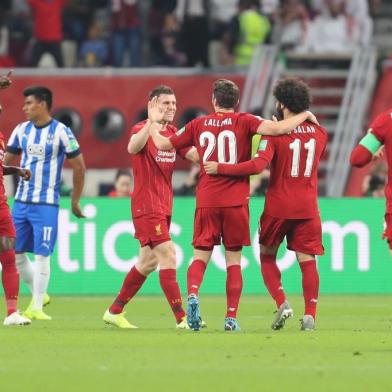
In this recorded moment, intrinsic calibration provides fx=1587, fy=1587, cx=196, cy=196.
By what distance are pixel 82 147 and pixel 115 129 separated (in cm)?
65

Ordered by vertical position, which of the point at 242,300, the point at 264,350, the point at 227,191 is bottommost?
the point at 242,300

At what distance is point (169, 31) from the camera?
26.8m

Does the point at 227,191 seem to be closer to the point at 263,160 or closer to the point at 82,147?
the point at 263,160

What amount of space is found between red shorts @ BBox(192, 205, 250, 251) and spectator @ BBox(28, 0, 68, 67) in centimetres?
1298

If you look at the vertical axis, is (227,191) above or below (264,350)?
above

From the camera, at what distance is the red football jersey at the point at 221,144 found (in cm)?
1288

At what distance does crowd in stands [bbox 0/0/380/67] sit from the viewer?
26.2 m

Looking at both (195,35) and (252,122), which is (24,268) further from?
(195,35)

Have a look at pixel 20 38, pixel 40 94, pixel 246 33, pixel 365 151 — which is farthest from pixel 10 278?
pixel 20 38

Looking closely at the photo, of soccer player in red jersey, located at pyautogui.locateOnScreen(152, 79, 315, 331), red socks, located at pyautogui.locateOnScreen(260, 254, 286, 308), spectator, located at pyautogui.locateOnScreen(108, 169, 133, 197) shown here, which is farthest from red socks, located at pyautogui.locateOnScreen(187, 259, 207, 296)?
spectator, located at pyautogui.locateOnScreen(108, 169, 133, 197)

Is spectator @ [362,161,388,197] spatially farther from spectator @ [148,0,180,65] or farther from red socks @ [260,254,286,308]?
red socks @ [260,254,286,308]

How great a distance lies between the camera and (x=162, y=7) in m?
27.6

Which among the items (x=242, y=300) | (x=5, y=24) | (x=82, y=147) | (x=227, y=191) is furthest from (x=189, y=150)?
(x=5, y=24)

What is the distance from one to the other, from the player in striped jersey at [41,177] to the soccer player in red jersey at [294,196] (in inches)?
111
